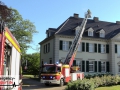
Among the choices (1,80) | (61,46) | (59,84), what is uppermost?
(61,46)

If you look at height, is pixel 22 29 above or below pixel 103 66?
above

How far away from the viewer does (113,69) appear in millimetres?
34625

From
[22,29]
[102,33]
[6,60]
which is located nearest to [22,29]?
[22,29]

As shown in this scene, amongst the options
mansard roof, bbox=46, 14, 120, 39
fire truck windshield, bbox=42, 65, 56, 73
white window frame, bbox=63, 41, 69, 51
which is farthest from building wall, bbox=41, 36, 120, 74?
fire truck windshield, bbox=42, 65, 56, 73

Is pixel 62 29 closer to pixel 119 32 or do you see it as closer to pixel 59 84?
pixel 119 32

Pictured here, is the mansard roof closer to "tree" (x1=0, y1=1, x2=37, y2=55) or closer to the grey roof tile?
the grey roof tile

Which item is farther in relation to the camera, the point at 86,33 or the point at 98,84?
the point at 86,33

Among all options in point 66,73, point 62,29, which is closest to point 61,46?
point 62,29

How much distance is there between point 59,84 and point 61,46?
12151 mm

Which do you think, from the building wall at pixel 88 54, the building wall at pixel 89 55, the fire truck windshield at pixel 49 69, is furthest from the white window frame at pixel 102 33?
the fire truck windshield at pixel 49 69

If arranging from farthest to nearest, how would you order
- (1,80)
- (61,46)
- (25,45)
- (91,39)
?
(25,45) → (91,39) → (61,46) → (1,80)

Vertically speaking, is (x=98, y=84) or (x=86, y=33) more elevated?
(x=86, y=33)

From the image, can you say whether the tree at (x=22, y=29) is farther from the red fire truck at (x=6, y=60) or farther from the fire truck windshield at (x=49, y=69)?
the red fire truck at (x=6, y=60)

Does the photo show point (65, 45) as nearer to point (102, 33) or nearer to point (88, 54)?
point (88, 54)
